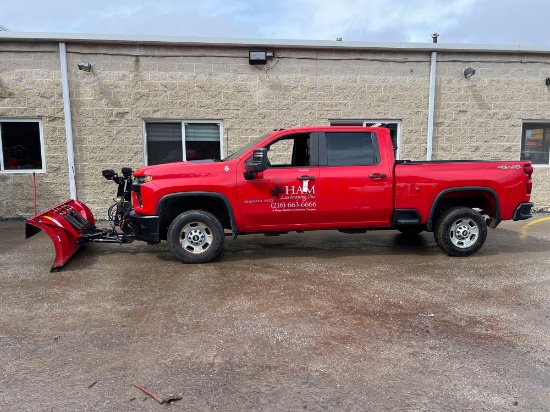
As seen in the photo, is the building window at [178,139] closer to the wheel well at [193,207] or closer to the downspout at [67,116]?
the downspout at [67,116]

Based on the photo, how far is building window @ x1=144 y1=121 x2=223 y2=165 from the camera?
970 centimetres

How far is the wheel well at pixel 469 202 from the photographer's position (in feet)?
20.5

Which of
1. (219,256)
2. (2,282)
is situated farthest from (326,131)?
(2,282)

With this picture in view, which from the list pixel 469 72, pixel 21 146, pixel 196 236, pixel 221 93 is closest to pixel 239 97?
pixel 221 93

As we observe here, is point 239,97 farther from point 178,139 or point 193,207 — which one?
point 193,207

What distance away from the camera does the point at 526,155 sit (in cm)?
1073

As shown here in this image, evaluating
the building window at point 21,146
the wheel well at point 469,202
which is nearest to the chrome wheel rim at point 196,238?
the wheel well at point 469,202

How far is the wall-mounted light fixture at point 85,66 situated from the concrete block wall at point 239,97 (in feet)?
0.46

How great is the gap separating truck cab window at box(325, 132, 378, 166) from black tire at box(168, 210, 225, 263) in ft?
6.40

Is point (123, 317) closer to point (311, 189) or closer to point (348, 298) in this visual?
point (348, 298)

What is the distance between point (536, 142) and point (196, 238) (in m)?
9.44

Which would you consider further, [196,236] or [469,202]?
[469,202]

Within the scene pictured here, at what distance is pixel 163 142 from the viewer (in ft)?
31.9

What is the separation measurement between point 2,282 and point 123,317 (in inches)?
88.5
